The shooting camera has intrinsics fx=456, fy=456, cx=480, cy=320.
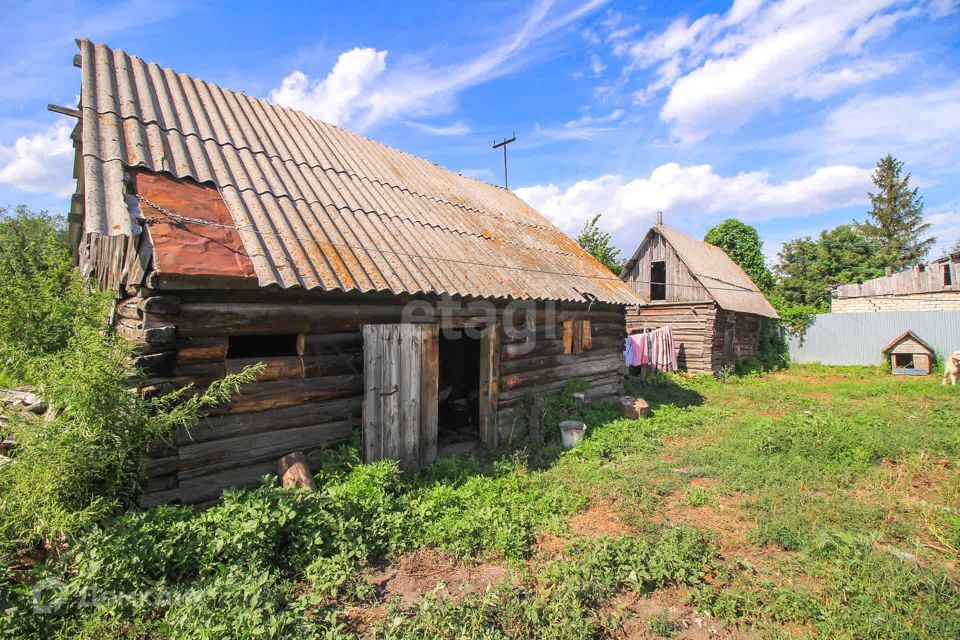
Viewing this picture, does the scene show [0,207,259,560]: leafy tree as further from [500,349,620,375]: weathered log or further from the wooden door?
[500,349,620,375]: weathered log

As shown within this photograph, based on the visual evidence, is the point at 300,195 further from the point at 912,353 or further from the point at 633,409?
the point at 912,353

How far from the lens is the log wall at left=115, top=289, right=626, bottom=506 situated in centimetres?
429

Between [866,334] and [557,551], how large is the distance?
21642mm

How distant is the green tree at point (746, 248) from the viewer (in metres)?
28.8

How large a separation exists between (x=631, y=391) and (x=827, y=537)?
26.2 ft

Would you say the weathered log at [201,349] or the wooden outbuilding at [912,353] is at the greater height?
the weathered log at [201,349]

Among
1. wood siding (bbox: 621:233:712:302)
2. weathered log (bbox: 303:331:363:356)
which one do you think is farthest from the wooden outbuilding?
weathered log (bbox: 303:331:363:356)

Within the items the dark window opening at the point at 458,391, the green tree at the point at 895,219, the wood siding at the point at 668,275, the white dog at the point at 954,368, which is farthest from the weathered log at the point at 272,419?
the green tree at the point at 895,219

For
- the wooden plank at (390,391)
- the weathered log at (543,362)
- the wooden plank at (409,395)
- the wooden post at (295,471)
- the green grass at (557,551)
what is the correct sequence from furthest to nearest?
the weathered log at (543,362) < the wooden plank at (409,395) < the wooden plank at (390,391) < the wooden post at (295,471) < the green grass at (557,551)

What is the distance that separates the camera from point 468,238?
27.5 ft

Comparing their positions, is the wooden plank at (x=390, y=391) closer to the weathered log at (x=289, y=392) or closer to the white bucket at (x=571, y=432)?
the weathered log at (x=289, y=392)

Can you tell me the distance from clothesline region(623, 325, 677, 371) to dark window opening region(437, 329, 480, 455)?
629 cm

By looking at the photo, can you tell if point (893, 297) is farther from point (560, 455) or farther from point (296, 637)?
point (296, 637)

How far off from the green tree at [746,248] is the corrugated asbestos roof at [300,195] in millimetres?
23298
